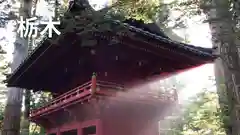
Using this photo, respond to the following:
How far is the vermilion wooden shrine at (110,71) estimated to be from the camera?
24.3 feet

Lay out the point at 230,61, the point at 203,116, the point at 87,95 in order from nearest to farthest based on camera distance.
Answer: the point at 230,61, the point at 87,95, the point at 203,116

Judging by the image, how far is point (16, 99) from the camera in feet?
36.3

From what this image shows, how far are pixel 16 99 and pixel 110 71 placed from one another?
4556mm

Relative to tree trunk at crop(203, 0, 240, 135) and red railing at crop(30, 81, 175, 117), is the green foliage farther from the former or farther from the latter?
tree trunk at crop(203, 0, 240, 135)

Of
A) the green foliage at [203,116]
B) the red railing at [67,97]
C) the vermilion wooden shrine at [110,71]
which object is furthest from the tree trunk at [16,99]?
the green foliage at [203,116]

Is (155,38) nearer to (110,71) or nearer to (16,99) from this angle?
(110,71)

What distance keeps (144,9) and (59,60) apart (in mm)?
3337

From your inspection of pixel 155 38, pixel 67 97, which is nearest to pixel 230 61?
pixel 155 38

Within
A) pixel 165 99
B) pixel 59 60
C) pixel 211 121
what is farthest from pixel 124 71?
pixel 211 121

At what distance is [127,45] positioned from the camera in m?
7.50

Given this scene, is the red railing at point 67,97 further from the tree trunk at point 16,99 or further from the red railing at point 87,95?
the tree trunk at point 16,99

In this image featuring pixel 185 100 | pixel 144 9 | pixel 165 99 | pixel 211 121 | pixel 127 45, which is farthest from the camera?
pixel 185 100

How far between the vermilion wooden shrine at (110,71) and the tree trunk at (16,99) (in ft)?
3.31

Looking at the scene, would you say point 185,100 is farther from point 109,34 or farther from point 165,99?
point 109,34
